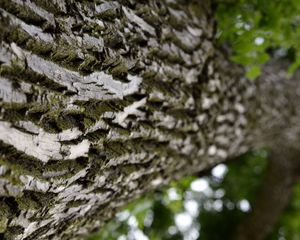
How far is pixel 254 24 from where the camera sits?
1766 mm

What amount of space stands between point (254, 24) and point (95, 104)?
0.89m

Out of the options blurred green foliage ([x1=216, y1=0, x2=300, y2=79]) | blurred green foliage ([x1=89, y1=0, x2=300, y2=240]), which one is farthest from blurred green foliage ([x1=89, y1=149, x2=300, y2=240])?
blurred green foliage ([x1=216, y1=0, x2=300, y2=79])

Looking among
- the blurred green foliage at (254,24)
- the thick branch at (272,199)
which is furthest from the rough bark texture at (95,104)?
the thick branch at (272,199)

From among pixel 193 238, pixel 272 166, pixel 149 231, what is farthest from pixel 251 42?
pixel 193 238

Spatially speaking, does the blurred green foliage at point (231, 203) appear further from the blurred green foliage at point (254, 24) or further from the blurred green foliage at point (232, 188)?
the blurred green foliage at point (254, 24)

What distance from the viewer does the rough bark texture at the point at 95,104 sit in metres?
0.95

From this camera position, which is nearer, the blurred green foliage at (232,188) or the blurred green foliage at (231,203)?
the blurred green foliage at (232,188)

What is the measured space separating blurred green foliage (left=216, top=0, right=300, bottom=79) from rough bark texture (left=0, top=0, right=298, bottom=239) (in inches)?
3.1

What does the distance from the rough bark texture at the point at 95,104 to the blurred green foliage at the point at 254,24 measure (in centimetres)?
8

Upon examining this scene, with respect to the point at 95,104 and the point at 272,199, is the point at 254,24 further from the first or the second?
the point at 272,199

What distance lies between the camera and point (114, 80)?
1.22 m

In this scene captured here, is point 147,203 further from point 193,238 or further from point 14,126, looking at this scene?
point 193,238

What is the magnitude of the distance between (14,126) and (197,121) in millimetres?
979

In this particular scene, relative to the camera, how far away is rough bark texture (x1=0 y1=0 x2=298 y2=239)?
37.2 inches
